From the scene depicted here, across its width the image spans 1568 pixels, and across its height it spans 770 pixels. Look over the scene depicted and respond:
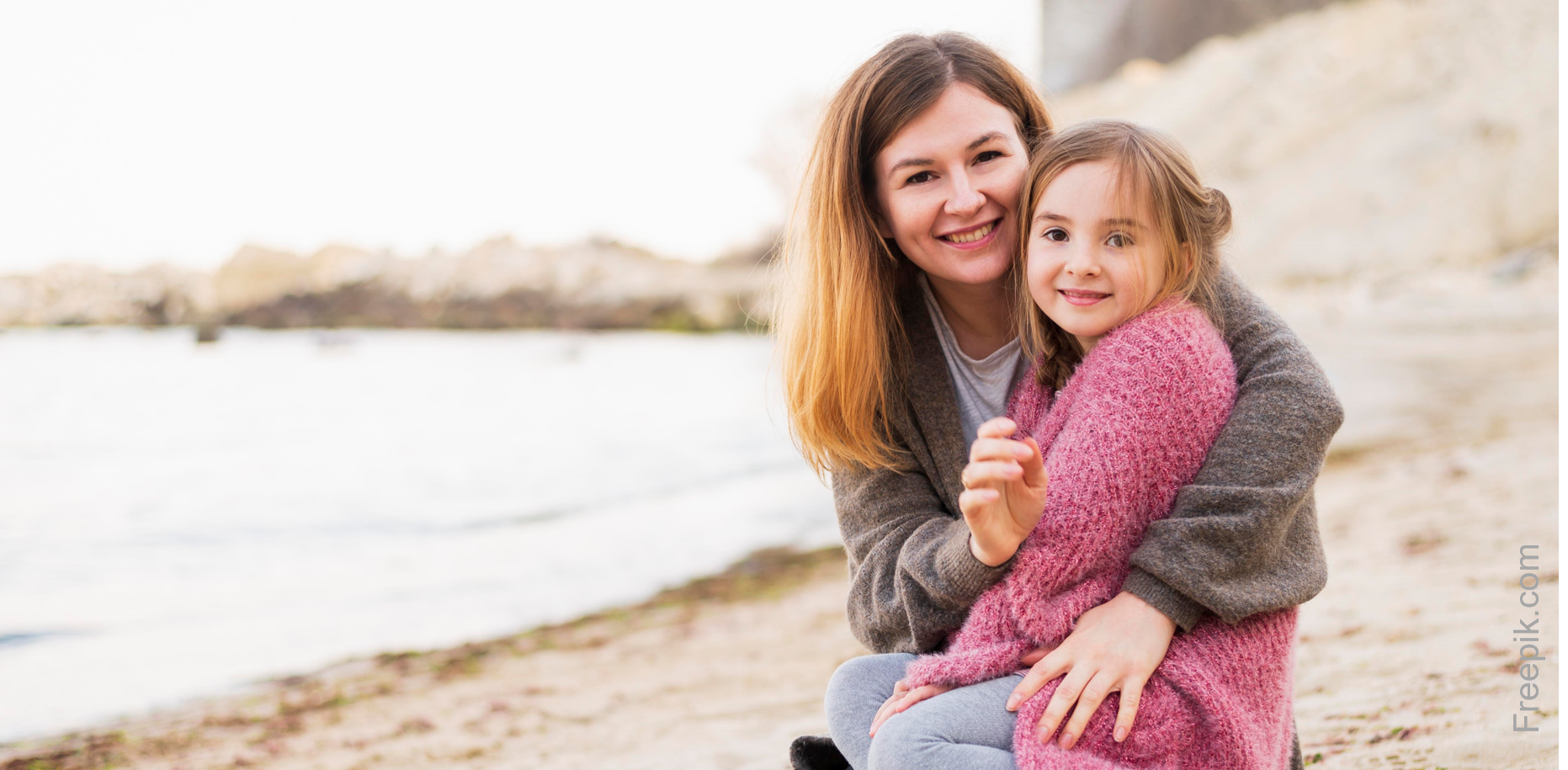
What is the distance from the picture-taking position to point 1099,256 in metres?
1.59

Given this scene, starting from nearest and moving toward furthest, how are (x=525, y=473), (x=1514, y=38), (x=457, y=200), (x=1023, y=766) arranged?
1. (x=1023, y=766)
2. (x=525, y=473)
3. (x=1514, y=38)
4. (x=457, y=200)

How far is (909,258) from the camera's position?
2076 mm

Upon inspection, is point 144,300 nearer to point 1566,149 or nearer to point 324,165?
point 324,165

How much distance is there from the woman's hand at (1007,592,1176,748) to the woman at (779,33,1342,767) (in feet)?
0.25

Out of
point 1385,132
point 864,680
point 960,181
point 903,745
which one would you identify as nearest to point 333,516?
point 864,680

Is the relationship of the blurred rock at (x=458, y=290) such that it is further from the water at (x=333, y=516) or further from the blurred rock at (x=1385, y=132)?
the blurred rock at (x=1385, y=132)

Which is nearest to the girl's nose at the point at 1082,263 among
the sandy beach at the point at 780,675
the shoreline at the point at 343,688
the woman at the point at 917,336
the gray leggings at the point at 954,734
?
the woman at the point at 917,336

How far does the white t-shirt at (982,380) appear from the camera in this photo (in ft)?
6.34

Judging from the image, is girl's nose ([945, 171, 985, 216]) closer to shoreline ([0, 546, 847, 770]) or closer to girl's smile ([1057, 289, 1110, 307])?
girl's smile ([1057, 289, 1110, 307])

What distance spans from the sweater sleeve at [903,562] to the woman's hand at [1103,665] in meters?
0.16

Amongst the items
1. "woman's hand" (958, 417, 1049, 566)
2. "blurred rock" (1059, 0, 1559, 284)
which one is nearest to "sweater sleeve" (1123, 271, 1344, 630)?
"woman's hand" (958, 417, 1049, 566)

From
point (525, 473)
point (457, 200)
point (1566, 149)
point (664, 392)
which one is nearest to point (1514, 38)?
point (1566, 149)

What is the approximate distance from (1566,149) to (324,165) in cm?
3216

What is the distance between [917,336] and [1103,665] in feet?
2.73
